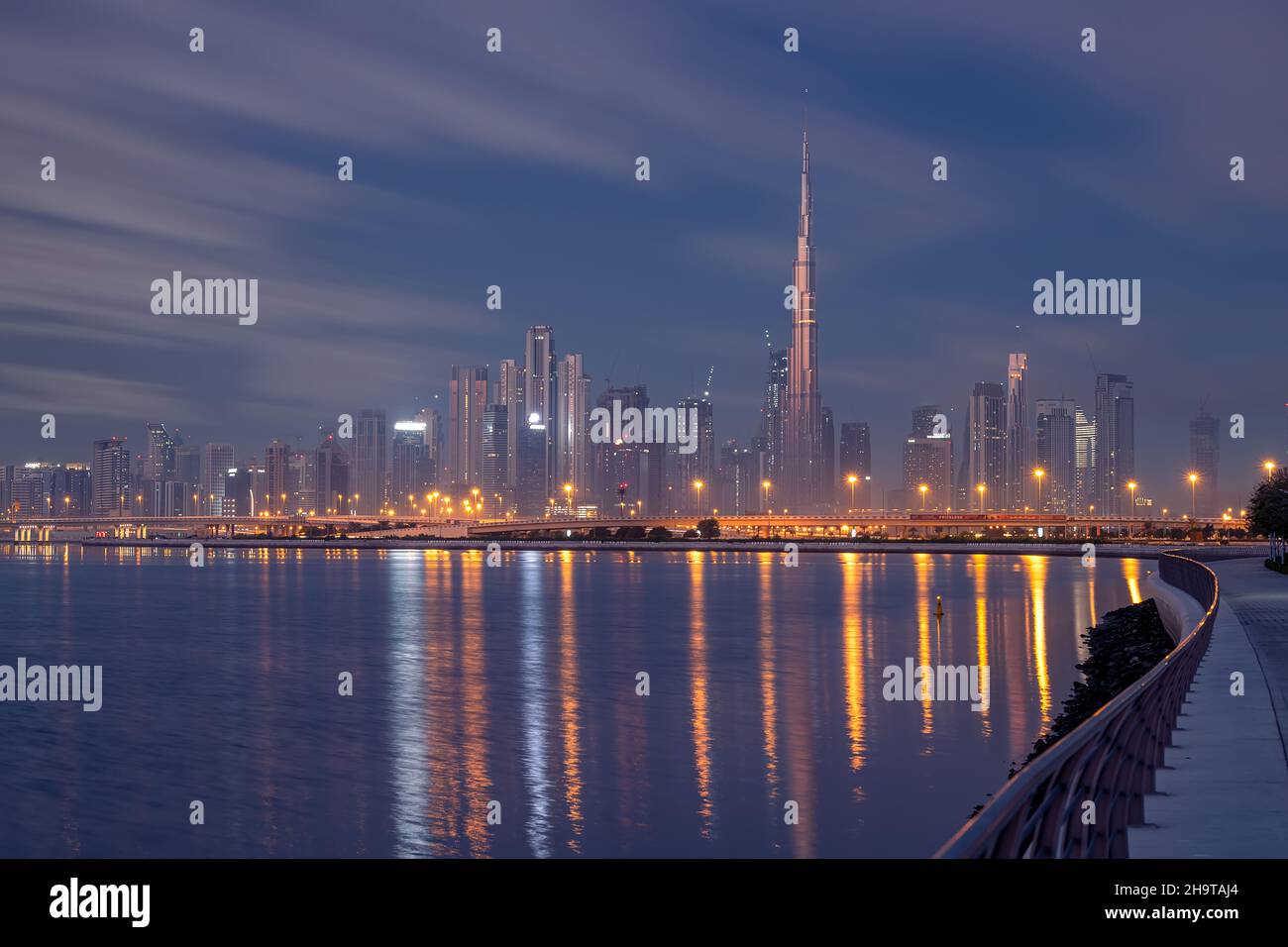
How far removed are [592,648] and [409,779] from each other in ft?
89.7

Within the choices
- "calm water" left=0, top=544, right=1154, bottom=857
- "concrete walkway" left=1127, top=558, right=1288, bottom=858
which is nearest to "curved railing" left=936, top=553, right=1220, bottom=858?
"concrete walkway" left=1127, top=558, right=1288, bottom=858

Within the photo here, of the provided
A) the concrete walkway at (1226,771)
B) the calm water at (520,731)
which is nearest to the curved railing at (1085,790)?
the concrete walkway at (1226,771)

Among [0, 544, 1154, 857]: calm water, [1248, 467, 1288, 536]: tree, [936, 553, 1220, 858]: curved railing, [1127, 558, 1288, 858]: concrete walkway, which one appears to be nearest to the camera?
[936, 553, 1220, 858]: curved railing

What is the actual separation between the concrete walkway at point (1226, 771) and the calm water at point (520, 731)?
464 cm

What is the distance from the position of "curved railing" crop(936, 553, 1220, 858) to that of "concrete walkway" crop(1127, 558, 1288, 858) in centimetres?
31

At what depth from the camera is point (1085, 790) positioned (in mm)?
9828

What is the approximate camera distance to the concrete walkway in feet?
37.1

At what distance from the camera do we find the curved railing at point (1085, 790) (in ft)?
23.7

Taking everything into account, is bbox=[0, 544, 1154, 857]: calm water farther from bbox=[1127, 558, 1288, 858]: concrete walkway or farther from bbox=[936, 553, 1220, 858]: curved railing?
bbox=[936, 553, 1220, 858]: curved railing
